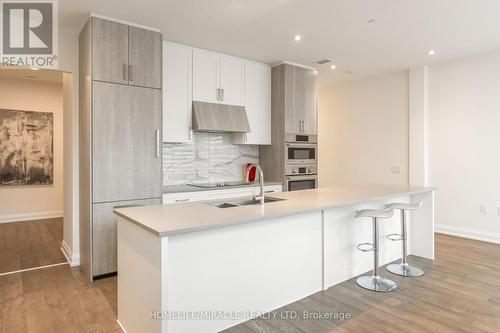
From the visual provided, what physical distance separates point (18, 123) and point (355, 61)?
6.17m

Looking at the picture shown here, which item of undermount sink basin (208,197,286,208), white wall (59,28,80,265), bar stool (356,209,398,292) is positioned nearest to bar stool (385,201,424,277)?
bar stool (356,209,398,292)

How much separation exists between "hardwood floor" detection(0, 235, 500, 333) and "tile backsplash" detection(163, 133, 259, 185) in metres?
1.67

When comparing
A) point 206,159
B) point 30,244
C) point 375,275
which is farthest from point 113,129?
point 375,275

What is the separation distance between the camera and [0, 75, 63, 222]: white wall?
231 inches

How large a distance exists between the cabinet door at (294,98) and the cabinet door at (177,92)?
1.52 meters

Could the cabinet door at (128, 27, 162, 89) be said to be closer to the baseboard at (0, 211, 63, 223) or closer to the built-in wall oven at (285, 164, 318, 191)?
the built-in wall oven at (285, 164, 318, 191)

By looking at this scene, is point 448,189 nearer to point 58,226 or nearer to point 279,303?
point 279,303

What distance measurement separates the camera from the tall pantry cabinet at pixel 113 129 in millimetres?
3201

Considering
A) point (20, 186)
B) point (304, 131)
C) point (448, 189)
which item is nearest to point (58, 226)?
point (20, 186)

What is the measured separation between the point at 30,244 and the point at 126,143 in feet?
8.09

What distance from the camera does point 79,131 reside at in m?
3.64

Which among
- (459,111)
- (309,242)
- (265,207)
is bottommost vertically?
(309,242)

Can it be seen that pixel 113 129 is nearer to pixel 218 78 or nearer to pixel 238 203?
pixel 238 203

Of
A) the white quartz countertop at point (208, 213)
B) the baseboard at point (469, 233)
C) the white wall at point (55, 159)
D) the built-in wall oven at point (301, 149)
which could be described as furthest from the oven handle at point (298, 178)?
the white wall at point (55, 159)
